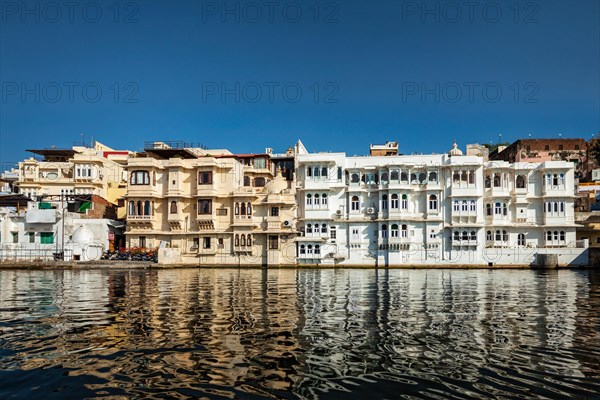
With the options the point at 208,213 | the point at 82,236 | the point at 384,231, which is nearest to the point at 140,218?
the point at 82,236

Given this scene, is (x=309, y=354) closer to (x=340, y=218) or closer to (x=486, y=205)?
(x=340, y=218)

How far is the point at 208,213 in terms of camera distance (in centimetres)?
5400

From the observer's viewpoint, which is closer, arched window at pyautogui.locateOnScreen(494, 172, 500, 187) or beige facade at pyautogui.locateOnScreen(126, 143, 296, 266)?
beige facade at pyautogui.locateOnScreen(126, 143, 296, 266)

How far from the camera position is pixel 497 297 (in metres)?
23.2

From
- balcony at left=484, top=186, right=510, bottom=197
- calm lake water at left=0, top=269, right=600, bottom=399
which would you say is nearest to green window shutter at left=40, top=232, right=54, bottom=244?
calm lake water at left=0, top=269, right=600, bottom=399

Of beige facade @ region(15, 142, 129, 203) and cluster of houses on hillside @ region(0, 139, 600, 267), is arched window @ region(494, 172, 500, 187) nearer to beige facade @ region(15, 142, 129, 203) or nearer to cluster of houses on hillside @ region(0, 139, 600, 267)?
cluster of houses on hillside @ region(0, 139, 600, 267)

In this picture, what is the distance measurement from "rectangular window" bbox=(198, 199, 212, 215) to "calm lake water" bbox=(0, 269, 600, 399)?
32.4 meters

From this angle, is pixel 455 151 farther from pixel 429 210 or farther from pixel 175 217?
pixel 175 217

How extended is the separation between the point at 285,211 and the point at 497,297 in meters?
31.9

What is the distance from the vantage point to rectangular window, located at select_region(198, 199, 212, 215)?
54.1 meters

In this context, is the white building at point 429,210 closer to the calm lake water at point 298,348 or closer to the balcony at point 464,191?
the balcony at point 464,191

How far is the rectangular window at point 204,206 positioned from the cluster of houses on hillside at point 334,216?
118mm

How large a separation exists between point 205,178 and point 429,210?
2530 cm

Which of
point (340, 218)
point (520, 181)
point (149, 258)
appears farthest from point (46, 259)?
point (520, 181)
